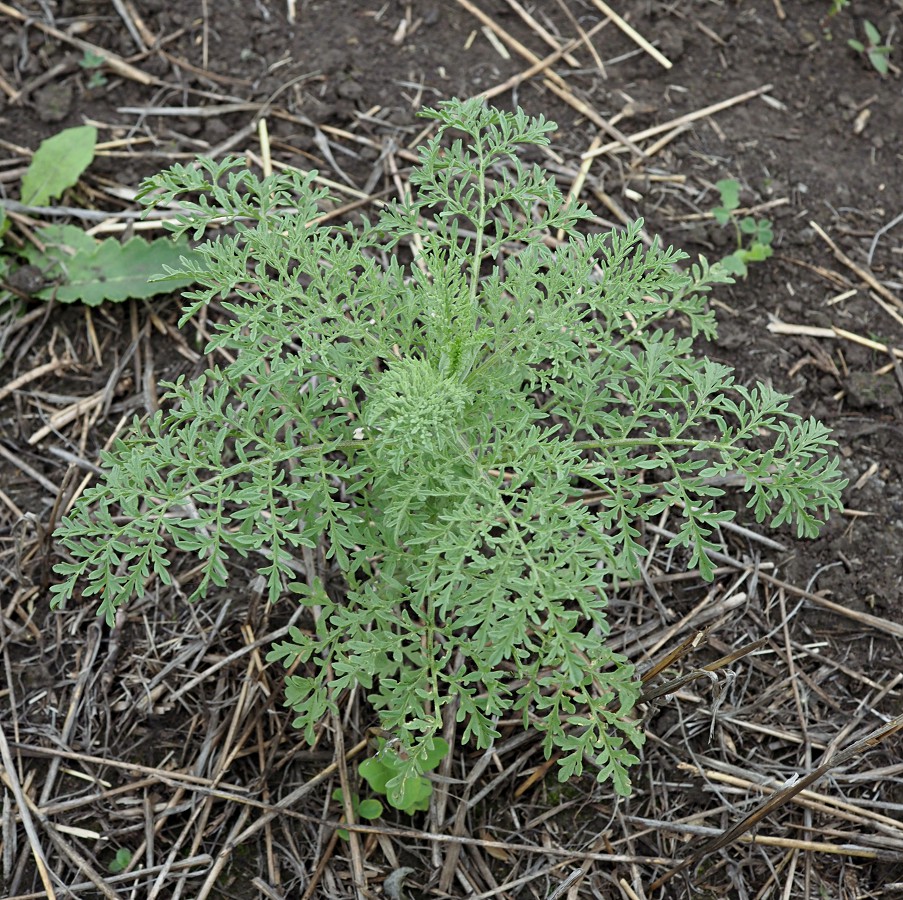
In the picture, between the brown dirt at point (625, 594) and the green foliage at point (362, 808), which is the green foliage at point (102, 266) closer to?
the brown dirt at point (625, 594)

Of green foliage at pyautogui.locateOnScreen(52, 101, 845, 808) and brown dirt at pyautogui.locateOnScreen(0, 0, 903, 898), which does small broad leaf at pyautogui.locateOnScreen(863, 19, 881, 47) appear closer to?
brown dirt at pyautogui.locateOnScreen(0, 0, 903, 898)

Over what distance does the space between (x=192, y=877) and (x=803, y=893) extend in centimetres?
196

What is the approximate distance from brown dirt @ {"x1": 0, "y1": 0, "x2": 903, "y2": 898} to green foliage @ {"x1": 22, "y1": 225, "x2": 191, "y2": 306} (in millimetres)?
136

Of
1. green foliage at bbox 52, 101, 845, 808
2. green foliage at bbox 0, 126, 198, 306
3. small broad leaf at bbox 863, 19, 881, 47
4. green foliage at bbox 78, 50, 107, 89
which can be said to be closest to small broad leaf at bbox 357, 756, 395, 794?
green foliage at bbox 52, 101, 845, 808

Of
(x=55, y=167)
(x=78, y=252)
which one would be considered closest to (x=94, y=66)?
(x=55, y=167)

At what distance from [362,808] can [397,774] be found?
0.37m

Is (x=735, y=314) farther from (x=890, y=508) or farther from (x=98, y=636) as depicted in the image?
(x=98, y=636)

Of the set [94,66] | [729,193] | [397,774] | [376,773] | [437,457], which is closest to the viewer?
[437,457]

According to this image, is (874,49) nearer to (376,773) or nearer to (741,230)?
(741,230)

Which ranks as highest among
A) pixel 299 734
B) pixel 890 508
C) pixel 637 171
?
pixel 637 171

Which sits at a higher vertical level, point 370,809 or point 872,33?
point 872,33

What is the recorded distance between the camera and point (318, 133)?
4449 millimetres

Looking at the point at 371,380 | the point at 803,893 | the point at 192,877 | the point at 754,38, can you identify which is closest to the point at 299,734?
the point at 192,877

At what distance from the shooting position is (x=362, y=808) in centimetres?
318
